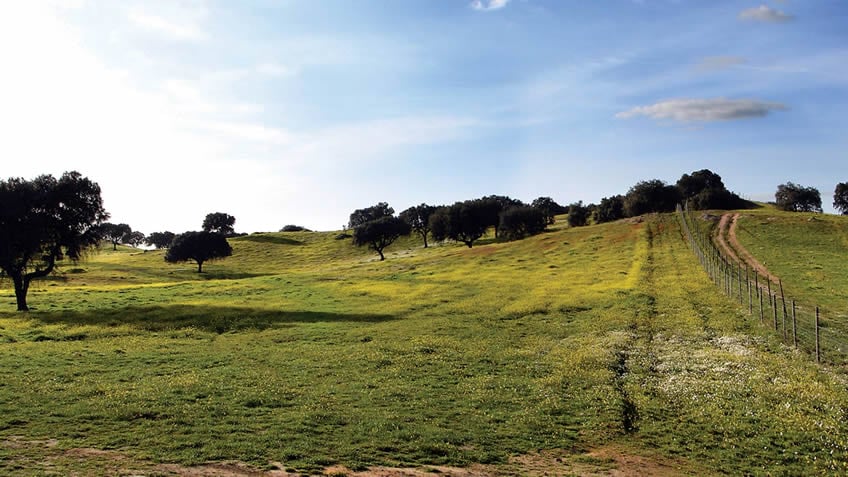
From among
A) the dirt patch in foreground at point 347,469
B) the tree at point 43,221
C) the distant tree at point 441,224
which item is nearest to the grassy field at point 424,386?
the dirt patch in foreground at point 347,469

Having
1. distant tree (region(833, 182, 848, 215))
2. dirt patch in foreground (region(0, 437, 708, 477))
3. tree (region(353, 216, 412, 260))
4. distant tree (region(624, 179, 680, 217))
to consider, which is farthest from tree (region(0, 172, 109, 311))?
distant tree (region(833, 182, 848, 215))

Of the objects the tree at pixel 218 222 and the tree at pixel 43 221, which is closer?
the tree at pixel 43 221

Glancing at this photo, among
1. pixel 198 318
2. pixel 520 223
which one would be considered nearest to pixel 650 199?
pixel 520 223

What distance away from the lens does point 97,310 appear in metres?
50.3

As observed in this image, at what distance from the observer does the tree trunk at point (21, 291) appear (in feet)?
179

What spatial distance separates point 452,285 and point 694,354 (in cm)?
3616

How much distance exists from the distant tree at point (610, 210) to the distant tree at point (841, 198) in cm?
6663

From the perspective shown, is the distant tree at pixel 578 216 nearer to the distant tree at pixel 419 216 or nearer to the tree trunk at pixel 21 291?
the distant tree at pixel 419 216

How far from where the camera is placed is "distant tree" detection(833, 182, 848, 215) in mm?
163625

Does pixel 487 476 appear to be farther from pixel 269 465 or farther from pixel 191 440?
pixel 191 440

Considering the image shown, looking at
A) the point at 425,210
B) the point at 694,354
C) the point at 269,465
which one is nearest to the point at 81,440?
the point at 269,465

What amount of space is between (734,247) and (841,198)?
4576 inches

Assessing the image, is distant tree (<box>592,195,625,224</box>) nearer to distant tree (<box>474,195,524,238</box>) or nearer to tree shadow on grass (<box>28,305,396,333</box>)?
distant tree (<box>474,195,524,238</box>)

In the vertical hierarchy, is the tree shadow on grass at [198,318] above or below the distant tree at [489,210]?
below
